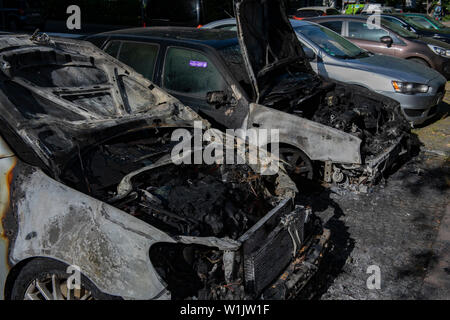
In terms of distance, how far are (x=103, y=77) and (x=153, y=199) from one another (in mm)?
1847

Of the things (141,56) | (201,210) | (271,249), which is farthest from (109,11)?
(271,249)

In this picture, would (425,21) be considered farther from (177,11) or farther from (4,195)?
(4,195)

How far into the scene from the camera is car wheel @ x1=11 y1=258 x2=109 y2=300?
7.75 feet

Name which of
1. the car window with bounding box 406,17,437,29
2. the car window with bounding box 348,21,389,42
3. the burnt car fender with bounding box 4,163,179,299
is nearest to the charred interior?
the burnt car fender with bounding box 4,163,179,299

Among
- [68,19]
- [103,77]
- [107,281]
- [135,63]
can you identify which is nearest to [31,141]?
[107,281]

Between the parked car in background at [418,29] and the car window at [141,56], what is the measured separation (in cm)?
720

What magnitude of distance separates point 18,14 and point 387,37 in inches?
610

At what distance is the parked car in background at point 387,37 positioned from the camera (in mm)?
8797

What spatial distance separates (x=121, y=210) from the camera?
2320mm

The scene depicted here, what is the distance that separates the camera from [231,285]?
2.35 meters

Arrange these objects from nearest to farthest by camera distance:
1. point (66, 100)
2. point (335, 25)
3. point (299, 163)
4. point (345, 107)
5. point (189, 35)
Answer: point (66, 100) < point (299, 163) < point (345, 107) < point (189, 35) < point (335, 25)

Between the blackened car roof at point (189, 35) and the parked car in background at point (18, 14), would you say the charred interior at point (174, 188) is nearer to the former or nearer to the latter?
the blackened car roof at point (189, 35)

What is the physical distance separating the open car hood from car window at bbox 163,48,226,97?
0.44 meters
